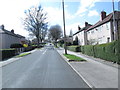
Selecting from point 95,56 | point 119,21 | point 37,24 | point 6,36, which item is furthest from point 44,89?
point 37,24

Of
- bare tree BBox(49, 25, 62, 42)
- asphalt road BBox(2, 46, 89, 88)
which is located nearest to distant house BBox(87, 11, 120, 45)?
asphalt road BBox(2, 46, 89, 88)

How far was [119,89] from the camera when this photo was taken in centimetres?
601

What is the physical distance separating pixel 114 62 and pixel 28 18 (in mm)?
50029

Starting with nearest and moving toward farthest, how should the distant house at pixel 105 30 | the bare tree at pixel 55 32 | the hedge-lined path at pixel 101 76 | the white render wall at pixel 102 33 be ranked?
the hedge-lined path at pixel 101 76 → the distant house at pixel 105 30 → the white render wall at pixel 102 33 → the bare tree at pixel 55 32

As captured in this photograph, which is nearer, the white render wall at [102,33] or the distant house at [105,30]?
the distant house at [105,30]

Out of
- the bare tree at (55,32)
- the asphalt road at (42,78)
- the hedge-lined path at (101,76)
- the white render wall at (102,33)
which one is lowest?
the asphalt road at (42,78)

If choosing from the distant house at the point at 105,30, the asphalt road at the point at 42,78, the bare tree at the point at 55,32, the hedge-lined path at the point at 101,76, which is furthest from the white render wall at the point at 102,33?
the bare tree at the point at 55,32

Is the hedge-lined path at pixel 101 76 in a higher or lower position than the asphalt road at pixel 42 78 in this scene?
higher

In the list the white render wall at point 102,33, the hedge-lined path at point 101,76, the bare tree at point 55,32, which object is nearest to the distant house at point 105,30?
the white render wall at point 102,33

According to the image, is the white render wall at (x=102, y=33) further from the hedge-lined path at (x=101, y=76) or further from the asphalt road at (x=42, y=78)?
the asphalt road at (x=42, y=78)

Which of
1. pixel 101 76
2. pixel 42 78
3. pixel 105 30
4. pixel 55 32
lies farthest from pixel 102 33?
pixel 55 32

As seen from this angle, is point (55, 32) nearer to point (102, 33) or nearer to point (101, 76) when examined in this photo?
point (102, 33)

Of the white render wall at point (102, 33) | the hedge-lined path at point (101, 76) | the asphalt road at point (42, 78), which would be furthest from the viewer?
the white render wall at point (102, 33)

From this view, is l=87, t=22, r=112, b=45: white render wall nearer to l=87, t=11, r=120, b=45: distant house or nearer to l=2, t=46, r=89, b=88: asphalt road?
l=87, t=11, r=120, b=45: distant house
